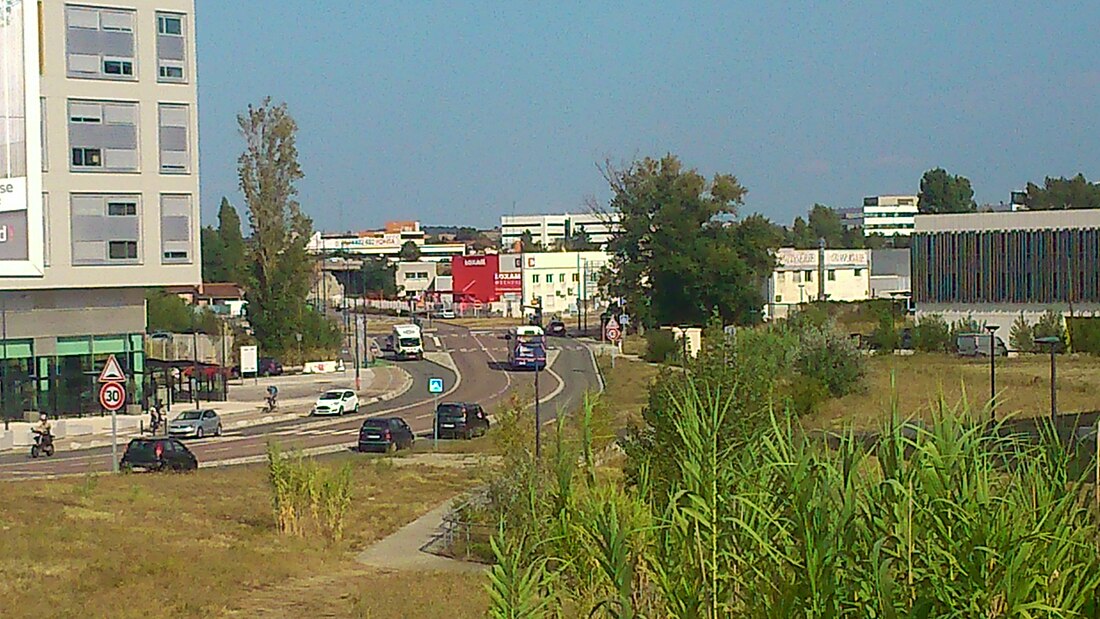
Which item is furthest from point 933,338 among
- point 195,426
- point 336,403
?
point 195,426

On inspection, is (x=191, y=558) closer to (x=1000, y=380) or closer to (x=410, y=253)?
(x=1000, y=380)

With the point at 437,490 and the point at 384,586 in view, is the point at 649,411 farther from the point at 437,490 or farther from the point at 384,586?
the point at 437,490

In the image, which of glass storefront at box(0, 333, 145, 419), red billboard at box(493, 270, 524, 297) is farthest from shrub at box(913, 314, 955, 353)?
red billboard at box(493, 270, 524, 297)

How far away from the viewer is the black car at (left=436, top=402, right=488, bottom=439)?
4338cm

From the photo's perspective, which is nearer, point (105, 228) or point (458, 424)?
point (458, 424)

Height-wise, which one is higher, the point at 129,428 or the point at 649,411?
the point at 649,411

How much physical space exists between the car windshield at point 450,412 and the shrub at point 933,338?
97.4 ft

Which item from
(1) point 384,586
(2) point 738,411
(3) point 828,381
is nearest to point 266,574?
(1) point 384,586

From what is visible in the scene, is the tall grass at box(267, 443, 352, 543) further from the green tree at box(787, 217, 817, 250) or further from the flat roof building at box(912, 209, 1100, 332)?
the green tree at box(787, 217, 817, 250)

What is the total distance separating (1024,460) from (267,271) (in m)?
68.8

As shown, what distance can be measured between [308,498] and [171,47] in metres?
31.1

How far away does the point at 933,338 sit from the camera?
65.9m

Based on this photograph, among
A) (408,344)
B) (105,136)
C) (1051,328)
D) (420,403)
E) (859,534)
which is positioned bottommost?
(420,403)

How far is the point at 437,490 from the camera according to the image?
2933 cm
